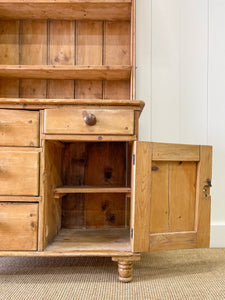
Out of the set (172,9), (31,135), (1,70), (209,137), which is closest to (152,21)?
(172,9)

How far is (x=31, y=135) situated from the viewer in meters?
1.06

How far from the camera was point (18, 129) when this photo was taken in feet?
3.48

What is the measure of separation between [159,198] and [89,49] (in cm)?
101

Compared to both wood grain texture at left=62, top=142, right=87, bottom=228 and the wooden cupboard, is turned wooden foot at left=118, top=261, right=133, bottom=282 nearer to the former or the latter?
the wooden cupboard

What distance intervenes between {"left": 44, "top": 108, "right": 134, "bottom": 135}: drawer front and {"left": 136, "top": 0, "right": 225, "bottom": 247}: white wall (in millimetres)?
519

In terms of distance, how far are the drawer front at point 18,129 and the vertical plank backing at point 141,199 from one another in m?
0.46

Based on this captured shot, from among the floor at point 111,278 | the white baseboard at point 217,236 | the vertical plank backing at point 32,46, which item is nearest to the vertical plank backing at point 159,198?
the floor at point 111,278

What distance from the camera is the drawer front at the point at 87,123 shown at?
1060mm

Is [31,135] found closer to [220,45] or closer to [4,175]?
[4,175]

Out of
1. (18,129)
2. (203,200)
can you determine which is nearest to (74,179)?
(18,129)

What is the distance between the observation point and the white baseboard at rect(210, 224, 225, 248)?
1547mm

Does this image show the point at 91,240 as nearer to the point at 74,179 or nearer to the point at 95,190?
the point at 95,190

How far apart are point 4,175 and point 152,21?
1.31 meters

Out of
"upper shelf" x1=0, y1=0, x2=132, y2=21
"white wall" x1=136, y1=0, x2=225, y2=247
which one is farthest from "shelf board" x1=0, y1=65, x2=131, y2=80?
"upper shelf" x1=0, y1=0, x2=132, y2=21
